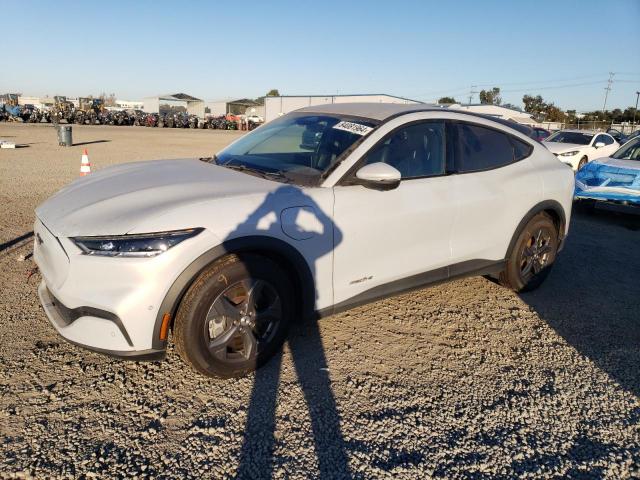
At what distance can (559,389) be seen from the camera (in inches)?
122

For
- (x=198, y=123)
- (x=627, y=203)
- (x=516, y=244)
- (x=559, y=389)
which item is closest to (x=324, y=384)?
(x=559, y=389)

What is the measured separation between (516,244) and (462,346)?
1.26m

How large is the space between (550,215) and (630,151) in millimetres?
5685

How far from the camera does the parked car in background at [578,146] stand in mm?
13714

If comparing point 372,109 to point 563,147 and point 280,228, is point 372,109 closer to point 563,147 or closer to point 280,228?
point 280,228

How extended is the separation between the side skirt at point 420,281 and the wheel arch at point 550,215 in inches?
9.8

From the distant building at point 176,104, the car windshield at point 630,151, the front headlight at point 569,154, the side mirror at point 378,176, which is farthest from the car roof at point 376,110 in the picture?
the distant building at point 176,104

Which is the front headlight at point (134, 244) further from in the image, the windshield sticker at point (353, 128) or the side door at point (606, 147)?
the side door at point (606, 147)

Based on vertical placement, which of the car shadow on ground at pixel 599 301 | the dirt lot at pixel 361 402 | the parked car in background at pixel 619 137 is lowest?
the dirt lot at pixel 361 402

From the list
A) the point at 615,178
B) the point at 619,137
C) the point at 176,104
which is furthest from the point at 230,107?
the point at 615,178

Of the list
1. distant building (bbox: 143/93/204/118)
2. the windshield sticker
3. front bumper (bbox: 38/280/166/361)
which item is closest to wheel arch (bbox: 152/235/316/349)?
front bumper (bbox: 38/280/166/361)

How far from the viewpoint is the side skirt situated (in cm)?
331

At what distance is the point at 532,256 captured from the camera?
4.58m

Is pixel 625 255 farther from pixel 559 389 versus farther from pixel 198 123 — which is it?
pixel 198 123
